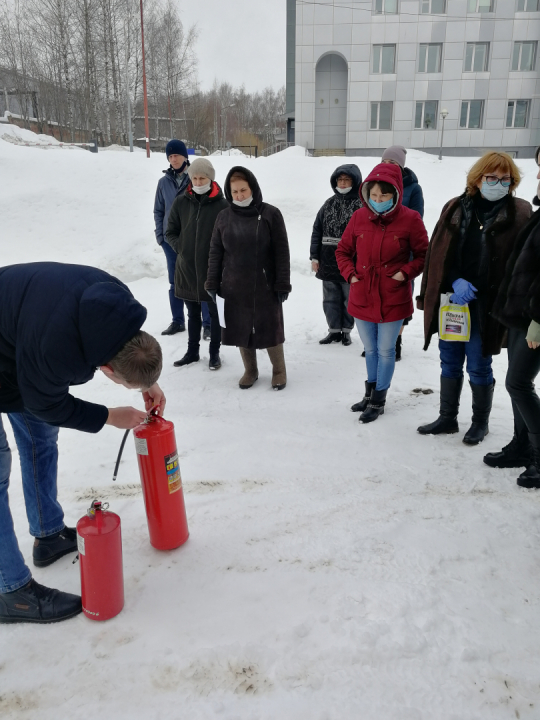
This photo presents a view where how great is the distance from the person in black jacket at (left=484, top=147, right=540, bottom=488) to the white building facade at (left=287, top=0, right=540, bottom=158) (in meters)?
24.4

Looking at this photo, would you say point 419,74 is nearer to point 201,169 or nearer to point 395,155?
point 395,155

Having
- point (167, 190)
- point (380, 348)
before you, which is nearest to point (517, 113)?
point (167, 190)

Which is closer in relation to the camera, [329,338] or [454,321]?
[454,321]

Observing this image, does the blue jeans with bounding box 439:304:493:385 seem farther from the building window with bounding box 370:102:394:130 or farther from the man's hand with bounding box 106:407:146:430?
the building window with bounding box 370:102:394:130

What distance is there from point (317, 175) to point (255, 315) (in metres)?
10.4

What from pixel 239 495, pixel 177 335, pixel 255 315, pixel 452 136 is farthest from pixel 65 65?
pixel 239 495

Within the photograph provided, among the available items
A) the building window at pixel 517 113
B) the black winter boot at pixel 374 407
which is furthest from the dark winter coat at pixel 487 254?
the building window at pixel 517 113

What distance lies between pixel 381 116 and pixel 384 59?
2491mm

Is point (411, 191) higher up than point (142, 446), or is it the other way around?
point (411, 191)

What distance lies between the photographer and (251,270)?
464 centimetres

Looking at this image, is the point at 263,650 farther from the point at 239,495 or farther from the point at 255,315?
the point at 255,315

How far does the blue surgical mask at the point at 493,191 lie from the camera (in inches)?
130

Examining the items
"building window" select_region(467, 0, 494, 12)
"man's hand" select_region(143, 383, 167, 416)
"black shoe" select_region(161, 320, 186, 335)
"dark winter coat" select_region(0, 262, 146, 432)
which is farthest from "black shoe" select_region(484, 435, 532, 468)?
"building window" select_region(467, 0, 494, 12)

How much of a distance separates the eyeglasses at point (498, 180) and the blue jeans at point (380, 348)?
120cm
